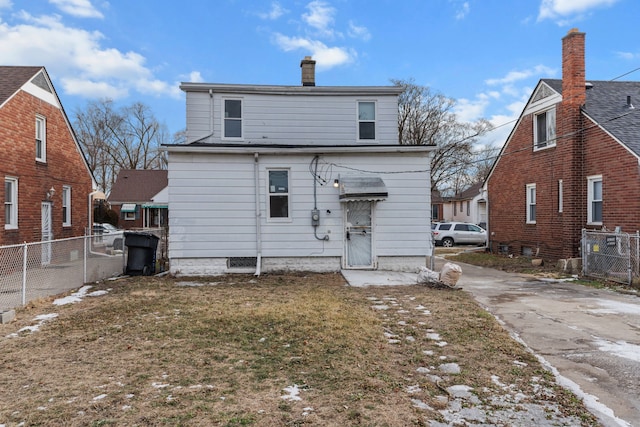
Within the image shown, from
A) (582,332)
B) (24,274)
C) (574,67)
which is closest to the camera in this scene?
(582,332)

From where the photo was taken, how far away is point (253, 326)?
19.8 feet

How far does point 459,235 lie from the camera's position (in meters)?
24.7

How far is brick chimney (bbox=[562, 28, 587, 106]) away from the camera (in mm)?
12953

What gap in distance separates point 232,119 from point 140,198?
73.1 ft

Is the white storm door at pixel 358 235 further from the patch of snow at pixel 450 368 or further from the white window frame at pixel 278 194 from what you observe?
the patch of snow at pixel 450 368

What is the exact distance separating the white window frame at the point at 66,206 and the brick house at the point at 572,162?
1736 cm

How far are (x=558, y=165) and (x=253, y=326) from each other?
41.2 ft

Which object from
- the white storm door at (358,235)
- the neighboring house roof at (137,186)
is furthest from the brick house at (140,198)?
the white storm door at (358,235)

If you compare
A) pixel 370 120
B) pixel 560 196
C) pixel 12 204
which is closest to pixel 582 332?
pixel 370 120

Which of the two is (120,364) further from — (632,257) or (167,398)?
(632,257)

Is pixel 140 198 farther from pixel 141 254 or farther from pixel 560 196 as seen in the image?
pixel 560 196

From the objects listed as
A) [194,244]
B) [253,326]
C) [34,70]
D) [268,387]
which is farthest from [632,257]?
[34,70]

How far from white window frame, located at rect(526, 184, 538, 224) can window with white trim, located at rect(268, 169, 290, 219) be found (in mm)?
9841

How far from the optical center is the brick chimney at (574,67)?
13.0 meters
